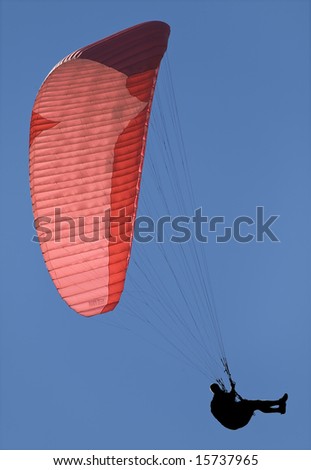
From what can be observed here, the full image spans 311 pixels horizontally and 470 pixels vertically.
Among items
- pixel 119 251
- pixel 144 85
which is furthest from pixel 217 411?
pixel 144 85

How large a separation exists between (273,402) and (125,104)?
5.78 metres

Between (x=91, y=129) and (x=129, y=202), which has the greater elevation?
(x=91, y=129)

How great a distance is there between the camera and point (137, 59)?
17578 mm

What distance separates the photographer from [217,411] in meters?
17.3

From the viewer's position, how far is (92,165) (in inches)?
711

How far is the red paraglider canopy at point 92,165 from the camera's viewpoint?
57.9ft

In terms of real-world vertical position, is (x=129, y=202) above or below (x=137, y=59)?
below

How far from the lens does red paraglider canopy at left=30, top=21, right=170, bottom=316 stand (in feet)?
57.9
